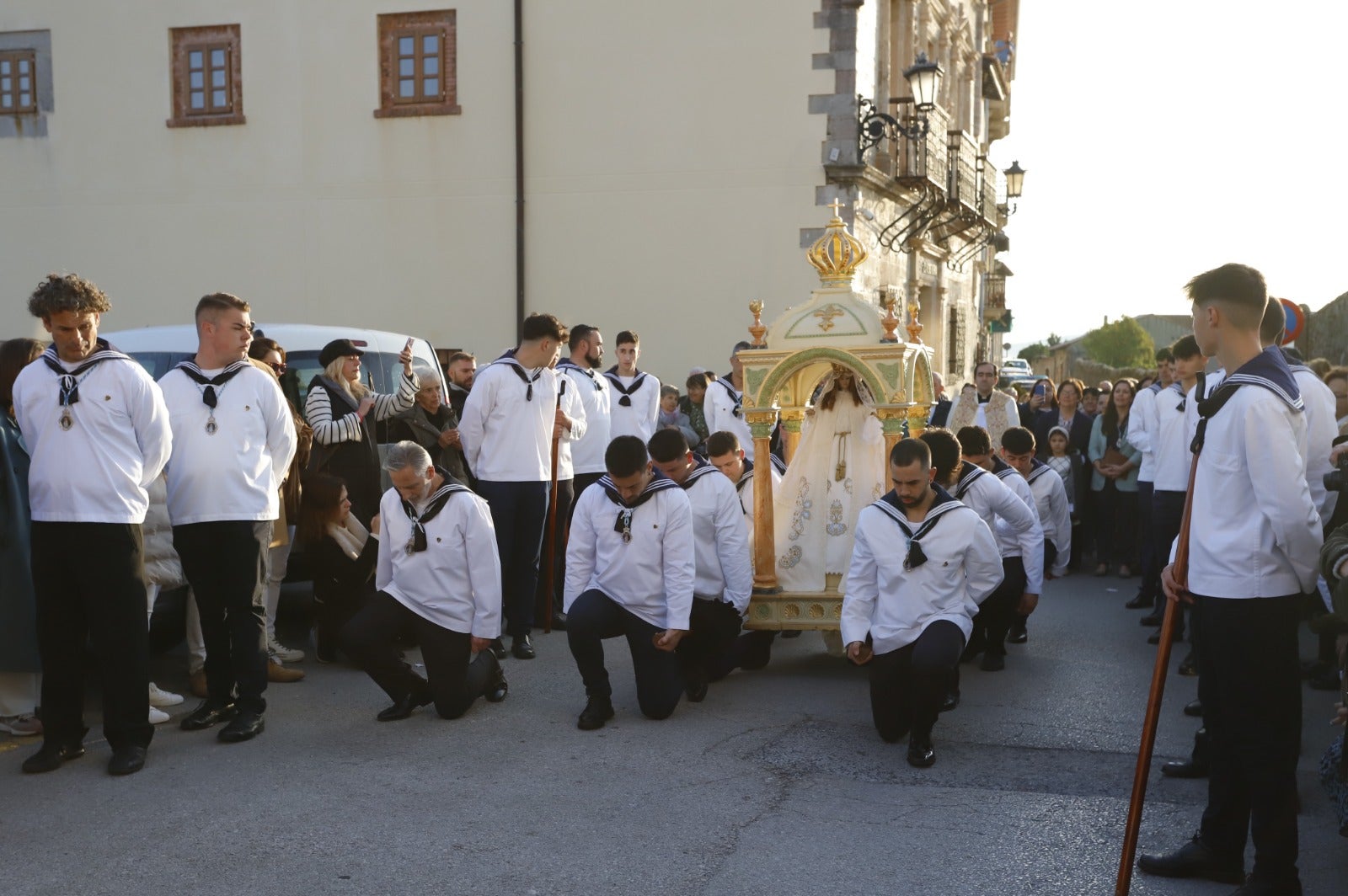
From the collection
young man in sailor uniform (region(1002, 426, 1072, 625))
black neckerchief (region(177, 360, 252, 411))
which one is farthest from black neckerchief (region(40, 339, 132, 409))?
young man in sailor uniform (region(1002, 426, 1072, 625))

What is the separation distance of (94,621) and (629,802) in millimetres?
2409

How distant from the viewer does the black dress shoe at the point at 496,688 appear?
6.70 m

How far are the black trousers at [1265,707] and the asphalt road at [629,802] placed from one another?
399mm

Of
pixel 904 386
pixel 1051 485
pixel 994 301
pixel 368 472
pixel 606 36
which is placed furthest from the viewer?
pixel 994 301

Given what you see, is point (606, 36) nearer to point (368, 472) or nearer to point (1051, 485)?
point (1051, 485)

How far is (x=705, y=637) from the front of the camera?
22.6ft

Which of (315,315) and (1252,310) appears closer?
(1252,310)

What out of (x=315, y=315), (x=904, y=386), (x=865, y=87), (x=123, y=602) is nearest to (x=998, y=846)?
(x=904, y=386)

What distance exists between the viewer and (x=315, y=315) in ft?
57.8

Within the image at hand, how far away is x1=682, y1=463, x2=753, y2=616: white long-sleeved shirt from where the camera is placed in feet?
22.7

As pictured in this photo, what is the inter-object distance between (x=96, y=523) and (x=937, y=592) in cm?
368

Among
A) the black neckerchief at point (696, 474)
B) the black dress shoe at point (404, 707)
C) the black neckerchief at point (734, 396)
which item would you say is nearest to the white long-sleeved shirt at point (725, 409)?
the black neckerchief at point (734, 396)

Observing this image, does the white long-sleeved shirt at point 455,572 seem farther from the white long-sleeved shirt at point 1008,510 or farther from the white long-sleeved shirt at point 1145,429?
the white long-sleeved shirt at point 1145,429

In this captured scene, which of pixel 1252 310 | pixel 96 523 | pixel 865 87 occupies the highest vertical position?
pixel 865 87
